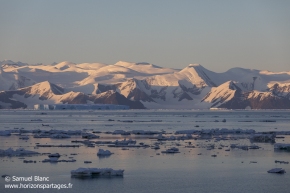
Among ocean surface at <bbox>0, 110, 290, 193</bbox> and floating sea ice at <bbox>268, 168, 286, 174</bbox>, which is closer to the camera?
Answer: ocean surface at <bbox>0, 110, 290, 193</bbox>

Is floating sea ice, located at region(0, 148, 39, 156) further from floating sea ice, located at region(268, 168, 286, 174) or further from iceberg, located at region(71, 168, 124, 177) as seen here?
floating sea ice, located at region(268, 168, 286, 174)

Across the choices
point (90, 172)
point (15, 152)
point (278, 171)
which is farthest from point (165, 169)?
point (15, 152)

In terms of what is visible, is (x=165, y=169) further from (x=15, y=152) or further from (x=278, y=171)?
(x=15, y=152)

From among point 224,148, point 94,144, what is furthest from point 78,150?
point 224,148

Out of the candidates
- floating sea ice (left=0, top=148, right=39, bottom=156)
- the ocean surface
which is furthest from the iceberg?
floating sea ice (left=0, top=148, right=39, bottom=156)

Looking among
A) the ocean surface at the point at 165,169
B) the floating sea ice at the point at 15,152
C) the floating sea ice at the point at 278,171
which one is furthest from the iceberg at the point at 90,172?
the floating sea ice at the point at 15,152

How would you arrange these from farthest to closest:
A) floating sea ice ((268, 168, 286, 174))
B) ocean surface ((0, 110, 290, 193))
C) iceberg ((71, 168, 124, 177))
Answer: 1. floating sea ice ((268, 168, 286, 174))
2. iceberg ((71, 168, 124, 177))
3. ocean surface ((0, 110, 290, 193))

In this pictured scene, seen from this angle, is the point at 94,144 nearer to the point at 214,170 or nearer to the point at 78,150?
the point at 78,150

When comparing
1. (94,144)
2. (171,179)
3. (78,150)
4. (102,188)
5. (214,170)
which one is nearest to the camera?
(102,188)

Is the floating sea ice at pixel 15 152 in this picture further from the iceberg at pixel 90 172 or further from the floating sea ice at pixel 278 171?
the floating sea ice at pixel 278 171

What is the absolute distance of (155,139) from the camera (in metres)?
48.3

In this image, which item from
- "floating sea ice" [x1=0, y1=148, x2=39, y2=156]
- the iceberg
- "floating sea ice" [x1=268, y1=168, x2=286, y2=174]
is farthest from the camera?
"floating sea ice" [x1=0, y1=148, x2=39, y2=156]

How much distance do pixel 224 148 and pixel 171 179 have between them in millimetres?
12334

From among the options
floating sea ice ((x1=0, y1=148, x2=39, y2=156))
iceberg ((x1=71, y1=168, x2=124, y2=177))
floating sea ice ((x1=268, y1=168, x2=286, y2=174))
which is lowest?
floating sea ice ((x1=268, y1=168, x2=286, y2=174))
